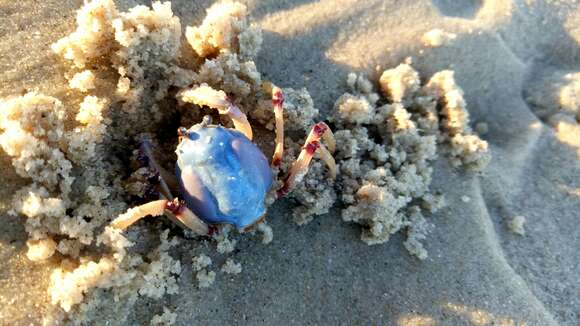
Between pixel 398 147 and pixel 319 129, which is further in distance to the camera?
pixel 398 147

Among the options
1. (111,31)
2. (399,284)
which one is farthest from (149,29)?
(399,284)

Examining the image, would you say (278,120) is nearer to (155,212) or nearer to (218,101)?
(218,101)

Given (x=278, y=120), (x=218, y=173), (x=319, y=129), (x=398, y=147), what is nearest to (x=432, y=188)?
(x=398, y=147)

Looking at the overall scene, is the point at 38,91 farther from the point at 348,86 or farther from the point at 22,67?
the point at 348,86

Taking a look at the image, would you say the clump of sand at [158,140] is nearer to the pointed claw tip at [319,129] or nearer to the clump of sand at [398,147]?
the clump of sand at [398,147]

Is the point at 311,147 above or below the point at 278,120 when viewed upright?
below

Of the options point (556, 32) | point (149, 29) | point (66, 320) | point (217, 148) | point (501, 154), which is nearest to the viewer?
point (66, 320)
